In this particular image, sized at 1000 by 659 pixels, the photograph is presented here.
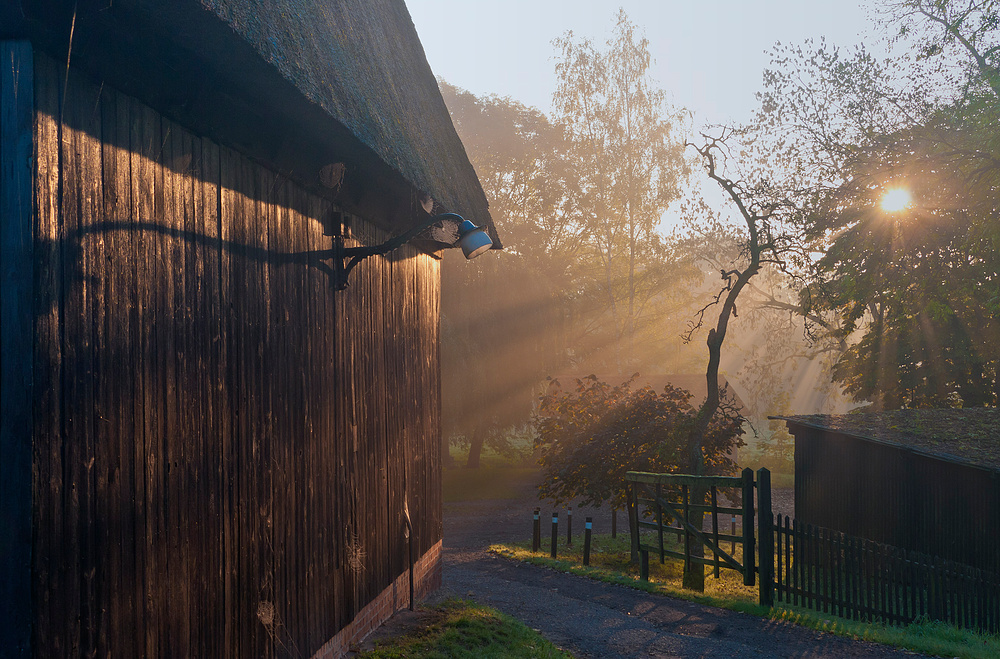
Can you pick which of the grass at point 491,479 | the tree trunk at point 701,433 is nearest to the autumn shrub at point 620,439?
the tree trunk at point 701,433

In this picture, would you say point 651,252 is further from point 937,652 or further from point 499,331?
point 937,652

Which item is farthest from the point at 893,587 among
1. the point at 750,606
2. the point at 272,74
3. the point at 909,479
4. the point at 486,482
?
the point at 486,482

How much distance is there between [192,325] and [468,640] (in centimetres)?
401

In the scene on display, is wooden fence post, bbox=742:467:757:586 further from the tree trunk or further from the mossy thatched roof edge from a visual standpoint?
the mossy thatched roof edge

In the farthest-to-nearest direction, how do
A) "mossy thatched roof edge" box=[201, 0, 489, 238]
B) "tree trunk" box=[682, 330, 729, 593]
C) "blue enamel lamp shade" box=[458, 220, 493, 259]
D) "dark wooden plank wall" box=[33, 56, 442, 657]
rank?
"tree trunk" box=[682, 330, 729, 593] < "blue enamel lamp shade" box=[458, 220, 493, 259] < "mossy thatched roof edge" box=[201, 0, 489, 238] < "dark wooden plank wall" box=[33, 56, 442, 657]

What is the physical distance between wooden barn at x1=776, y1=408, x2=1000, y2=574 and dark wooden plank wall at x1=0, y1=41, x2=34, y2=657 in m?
13.7

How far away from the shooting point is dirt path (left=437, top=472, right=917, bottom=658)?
26.0ft

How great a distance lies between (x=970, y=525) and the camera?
13.3 m

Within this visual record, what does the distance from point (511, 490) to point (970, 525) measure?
56.6ft

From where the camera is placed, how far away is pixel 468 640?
6.30m

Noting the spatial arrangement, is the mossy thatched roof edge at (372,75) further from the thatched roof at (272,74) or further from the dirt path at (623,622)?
the dirt path at (623,622)

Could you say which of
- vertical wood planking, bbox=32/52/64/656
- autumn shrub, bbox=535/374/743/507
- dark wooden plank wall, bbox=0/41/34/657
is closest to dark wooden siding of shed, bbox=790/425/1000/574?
autumn shrub, bbox=535/374/743/507

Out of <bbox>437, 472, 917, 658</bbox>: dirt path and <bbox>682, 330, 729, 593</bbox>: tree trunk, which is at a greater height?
<bbox>682, 330, 729, 593</bbox>: tree trunk

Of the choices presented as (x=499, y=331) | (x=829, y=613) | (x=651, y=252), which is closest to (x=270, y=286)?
(x=829, y=613)
